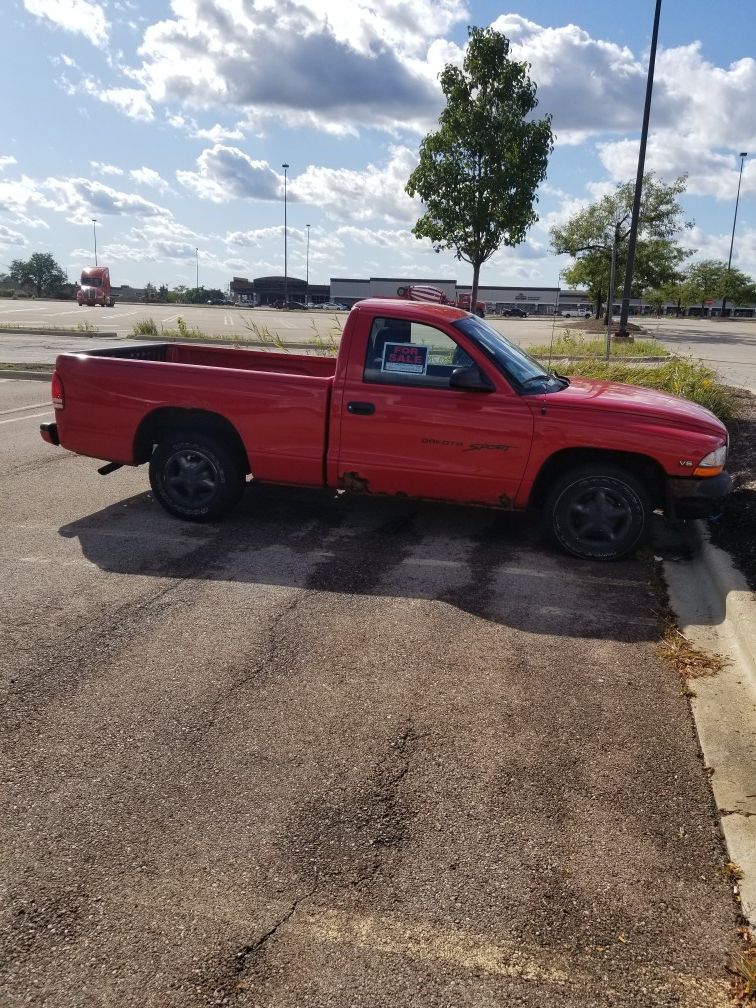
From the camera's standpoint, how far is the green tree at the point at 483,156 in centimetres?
2436

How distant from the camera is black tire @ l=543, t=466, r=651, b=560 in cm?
589

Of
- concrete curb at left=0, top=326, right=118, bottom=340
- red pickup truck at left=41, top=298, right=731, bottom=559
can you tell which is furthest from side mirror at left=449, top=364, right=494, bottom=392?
concrete curb at left=0, top=326, right=118, bottom=340

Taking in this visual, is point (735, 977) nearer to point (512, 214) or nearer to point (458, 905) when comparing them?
point (458, 905)

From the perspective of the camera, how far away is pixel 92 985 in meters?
2.33

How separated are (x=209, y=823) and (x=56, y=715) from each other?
110cm

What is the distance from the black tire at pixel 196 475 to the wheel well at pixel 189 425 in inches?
2.0

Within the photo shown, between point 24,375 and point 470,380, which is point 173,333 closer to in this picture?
point 24,375

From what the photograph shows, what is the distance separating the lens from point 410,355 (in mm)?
6145

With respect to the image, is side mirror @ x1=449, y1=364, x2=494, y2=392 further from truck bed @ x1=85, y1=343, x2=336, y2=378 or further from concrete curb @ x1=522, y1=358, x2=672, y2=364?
concrete curb @ x1=522, y1=358, x2=672, y2=364

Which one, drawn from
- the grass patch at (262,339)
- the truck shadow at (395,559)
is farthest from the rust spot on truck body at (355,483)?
the grass patch at (262,339)

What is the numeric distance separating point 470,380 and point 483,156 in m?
21.6

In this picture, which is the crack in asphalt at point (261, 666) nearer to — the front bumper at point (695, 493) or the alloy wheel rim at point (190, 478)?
the alloy wheel rim at point (190, 478)

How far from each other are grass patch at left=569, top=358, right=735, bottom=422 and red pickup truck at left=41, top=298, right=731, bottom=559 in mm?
4067

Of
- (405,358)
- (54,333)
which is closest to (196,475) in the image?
(405,358)
